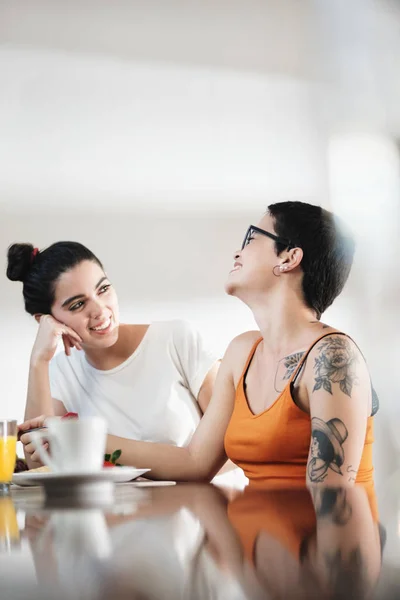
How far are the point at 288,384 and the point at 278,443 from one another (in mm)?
101

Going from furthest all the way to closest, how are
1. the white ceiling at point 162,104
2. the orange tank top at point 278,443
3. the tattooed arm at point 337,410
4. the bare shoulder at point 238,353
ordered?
the white ceiling at point 162,104, the bare shoulder at point 238,353, the orange tank top at point 278,443, the tattooed arm at point 337,410

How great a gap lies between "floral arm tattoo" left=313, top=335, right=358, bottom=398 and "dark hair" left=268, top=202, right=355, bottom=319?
0.28m

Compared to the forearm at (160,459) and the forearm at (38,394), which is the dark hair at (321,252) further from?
the forearm at (38,394)

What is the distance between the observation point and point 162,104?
3.16 metres

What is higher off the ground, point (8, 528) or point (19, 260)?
point (19, 260)

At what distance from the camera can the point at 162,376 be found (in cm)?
206

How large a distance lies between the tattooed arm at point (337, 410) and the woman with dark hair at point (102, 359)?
0.84 m

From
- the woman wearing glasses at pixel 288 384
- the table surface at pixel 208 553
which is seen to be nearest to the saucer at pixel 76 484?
the table surface at pixel 208 553

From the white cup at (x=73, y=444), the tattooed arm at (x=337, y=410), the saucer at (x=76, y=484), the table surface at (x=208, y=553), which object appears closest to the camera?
the table surface at (x=208, y=553)

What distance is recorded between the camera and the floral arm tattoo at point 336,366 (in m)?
1.15

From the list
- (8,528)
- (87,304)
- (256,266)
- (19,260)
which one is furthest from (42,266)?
(8,528)

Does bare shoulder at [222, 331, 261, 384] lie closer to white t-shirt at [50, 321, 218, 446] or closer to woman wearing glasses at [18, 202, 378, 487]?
woman wearing glasses at [18, 202, 378, 487]

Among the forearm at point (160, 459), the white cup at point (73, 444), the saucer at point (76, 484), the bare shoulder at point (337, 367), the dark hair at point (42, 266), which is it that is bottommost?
the forearm at point (160, 459)

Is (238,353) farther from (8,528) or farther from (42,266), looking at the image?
(8,528)
